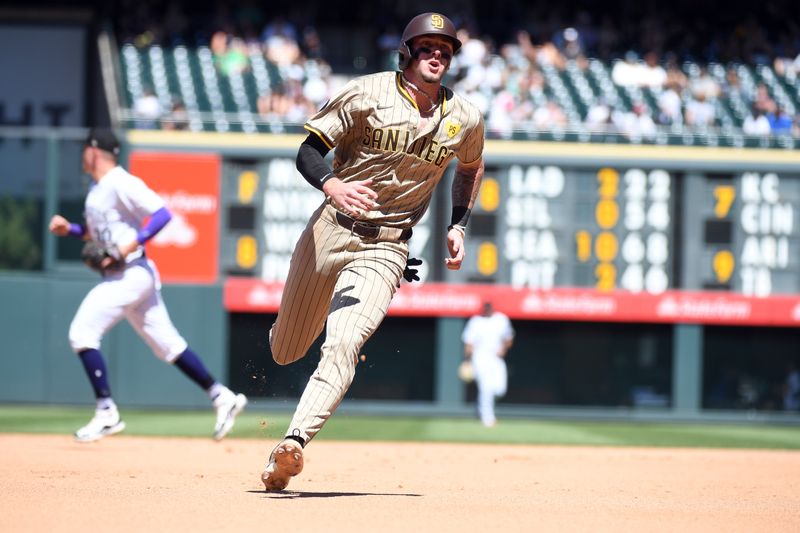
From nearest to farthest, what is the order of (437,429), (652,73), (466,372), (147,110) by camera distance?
(437,429) → (466,372) → (147,110) → (652,73)

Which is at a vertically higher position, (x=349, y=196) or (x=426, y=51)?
(x=426, y=51)

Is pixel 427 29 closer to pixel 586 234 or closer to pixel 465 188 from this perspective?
pixel 465 188

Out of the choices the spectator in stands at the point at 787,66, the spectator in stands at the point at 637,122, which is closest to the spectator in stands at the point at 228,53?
the spectator in stands at the point at 637,122

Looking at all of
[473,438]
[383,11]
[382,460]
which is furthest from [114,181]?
[383,11]

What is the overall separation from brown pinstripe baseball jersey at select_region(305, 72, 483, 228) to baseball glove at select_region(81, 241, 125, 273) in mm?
3073

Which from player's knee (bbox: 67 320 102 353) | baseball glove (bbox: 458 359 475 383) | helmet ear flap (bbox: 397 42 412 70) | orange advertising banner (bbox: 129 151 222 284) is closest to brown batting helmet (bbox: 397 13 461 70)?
helmet ear flap (bbox: 397 42 412 70)

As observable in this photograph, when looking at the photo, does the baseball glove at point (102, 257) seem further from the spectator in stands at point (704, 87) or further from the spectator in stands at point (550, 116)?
the spectator in stands at point (704, 87)

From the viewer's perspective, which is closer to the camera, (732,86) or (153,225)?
(153,225)

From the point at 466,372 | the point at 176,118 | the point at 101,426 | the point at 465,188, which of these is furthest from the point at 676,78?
the point at 465,188

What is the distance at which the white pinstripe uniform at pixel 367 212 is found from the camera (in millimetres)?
5844

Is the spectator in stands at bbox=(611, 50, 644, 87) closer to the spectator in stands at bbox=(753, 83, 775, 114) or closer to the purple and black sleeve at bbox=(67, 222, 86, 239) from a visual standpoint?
the spectator in stands at bbox=(753, 83, 775, 114)

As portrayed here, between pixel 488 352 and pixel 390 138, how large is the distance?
9.64 m

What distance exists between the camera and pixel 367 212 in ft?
19.3

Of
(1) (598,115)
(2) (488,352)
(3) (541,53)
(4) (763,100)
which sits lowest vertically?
(2) (488,352)
